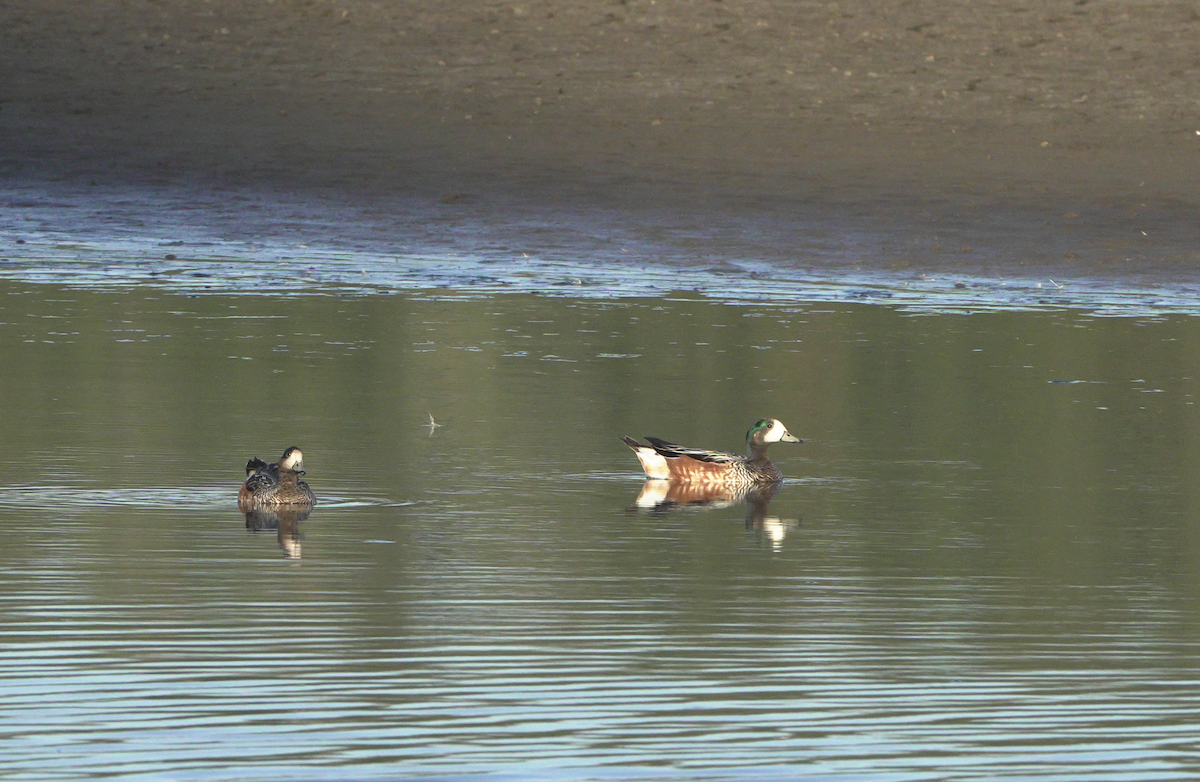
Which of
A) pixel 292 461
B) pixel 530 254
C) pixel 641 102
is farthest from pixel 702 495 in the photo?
pixel 641 102

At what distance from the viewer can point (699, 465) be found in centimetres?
988

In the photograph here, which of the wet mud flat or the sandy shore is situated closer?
the wet mud flat

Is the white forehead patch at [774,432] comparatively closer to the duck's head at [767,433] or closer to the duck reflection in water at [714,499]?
the duck's head at [767,433]

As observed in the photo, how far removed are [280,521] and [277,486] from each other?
0.84 ft

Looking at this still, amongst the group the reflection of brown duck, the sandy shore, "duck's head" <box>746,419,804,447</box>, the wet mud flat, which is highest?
the sandy shore

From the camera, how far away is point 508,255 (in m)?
17.7

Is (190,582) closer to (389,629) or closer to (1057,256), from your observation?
(389,629)

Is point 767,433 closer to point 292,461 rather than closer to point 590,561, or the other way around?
point 292,461

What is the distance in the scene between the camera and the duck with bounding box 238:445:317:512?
8672 mm

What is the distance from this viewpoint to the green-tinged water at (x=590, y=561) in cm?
571

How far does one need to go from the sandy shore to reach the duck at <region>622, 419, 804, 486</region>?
814cm

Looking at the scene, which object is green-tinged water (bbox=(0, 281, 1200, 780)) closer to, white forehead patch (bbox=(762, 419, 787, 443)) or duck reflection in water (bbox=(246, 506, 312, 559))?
duck reflection in water (bbox=(246, 506, 312, 559))

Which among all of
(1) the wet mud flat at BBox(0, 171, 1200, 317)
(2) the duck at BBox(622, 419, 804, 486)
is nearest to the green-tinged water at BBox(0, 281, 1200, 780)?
(2) the duck at BBox(622, 419, 804, 486)

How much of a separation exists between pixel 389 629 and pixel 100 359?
658 cm
